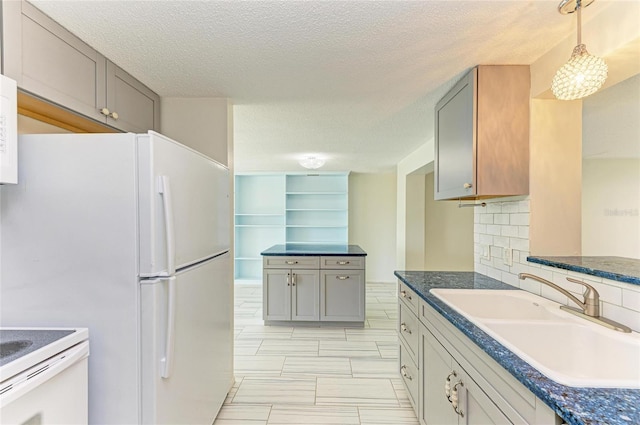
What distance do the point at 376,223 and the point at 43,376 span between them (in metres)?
5.62

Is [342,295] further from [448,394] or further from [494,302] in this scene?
[448,394]

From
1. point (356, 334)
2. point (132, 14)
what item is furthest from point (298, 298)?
point (132, 14)

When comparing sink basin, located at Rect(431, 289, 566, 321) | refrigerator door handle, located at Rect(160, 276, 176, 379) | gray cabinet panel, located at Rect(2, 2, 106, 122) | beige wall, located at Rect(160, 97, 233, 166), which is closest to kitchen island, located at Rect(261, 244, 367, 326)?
beige wall, located at Rect(160, 97, 233, 166)

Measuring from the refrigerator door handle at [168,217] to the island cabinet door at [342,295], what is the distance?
8.34 ft

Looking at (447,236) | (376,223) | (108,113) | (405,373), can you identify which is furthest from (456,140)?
(376,223)

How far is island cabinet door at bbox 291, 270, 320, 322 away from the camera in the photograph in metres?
3.75

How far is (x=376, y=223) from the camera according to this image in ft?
20.4

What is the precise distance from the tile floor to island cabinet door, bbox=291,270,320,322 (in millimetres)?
189

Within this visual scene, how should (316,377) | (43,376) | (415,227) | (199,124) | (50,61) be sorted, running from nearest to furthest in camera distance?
(43,376) → (50,61) → (199,124) → (316,377) → (415,227)

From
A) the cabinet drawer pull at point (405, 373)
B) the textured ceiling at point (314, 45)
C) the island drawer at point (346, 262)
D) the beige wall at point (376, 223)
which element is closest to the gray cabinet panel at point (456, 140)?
the textured ceiling at point (314, 45)

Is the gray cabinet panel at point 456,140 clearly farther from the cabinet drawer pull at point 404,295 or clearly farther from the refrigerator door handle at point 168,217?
the refrigerator door handle at point 168,217

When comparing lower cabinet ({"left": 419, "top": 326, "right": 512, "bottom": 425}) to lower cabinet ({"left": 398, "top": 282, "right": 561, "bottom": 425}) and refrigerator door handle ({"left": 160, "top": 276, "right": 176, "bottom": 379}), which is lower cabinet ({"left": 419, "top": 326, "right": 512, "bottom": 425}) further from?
refrigerator door handle ({"left": 160, "top": 276, "right": 176, "bottom": 379})

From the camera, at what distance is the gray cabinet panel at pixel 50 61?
1262mm

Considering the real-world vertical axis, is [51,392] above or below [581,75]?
below
